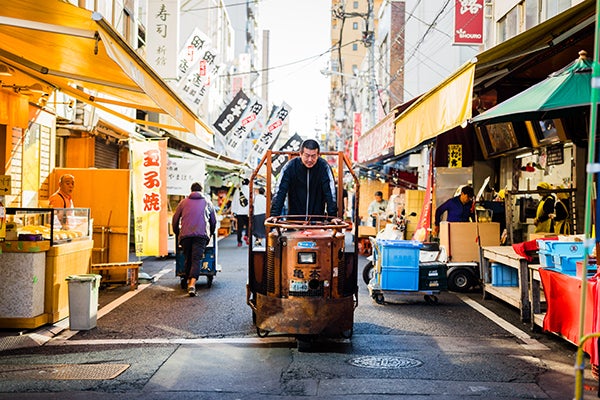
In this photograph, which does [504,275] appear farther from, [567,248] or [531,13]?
[531,13]

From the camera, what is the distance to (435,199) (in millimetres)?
Answer: 16719

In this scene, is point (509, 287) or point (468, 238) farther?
point (468, 238)

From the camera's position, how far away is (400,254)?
11289mm

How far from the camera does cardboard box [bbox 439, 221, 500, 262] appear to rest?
43.7 feet

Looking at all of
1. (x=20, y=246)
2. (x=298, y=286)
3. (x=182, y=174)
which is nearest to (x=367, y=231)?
(x=182, y=174)

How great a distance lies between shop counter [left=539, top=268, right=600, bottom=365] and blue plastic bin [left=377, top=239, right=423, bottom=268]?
2968 mm

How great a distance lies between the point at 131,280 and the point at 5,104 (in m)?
4.19

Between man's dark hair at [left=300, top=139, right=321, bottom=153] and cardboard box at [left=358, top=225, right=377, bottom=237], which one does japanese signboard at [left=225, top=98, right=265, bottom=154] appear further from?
man's dark hair at [left=300, top=139, right=321, bottom=153]

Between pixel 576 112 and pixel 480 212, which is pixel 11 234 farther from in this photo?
pixel 480 212

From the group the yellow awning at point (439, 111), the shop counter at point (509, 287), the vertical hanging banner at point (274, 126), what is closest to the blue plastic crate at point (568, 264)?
the shop counter at point (509, 287)

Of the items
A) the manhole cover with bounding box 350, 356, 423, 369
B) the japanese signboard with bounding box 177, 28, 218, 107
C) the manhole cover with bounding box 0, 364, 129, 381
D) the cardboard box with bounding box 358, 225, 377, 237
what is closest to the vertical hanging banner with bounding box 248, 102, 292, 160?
the japanese signboard with bounding box 177, 28, 218, 107

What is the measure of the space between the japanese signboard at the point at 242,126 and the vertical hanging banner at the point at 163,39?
383cm

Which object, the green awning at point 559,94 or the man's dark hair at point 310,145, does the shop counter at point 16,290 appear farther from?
the green awning at point 559,94

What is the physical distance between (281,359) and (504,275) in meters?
5.71
